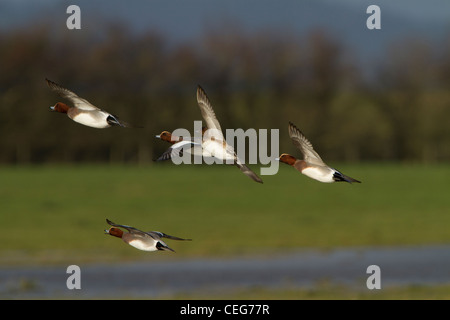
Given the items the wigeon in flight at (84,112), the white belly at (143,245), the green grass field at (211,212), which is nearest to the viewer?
the wigeon in flight at (84,112)

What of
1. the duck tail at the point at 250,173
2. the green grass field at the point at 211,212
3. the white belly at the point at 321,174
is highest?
the green grass field at the point at 211,212

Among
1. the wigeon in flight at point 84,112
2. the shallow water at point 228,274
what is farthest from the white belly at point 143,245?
the shallow water at point 228,274

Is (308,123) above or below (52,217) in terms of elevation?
above

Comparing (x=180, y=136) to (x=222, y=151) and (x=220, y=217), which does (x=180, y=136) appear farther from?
(x=220, y=217)

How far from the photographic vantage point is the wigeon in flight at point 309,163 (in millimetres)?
6379

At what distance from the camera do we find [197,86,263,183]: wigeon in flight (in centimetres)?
634

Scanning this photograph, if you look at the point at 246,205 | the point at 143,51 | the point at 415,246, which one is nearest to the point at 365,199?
the point at 246,205

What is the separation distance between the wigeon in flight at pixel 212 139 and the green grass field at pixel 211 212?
118 ft

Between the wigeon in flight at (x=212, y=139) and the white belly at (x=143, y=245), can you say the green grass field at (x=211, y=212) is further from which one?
the wigeon in flight at (x=212, y=139)

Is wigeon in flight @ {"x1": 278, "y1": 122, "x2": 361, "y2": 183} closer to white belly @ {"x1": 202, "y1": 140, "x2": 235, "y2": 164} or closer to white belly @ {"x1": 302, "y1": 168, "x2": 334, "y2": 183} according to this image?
white belly @ {"x1": 302, "y1": 168, "x2": 334, "y2": 183}

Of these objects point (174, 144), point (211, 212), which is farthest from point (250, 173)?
point (211, 212)

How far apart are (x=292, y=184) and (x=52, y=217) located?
950 inches

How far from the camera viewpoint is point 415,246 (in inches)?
1913

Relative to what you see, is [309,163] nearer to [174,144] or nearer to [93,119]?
[174,144]
